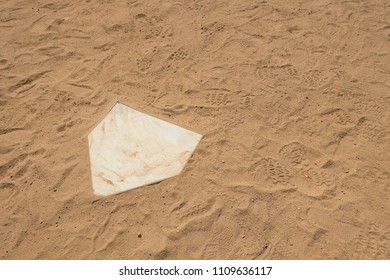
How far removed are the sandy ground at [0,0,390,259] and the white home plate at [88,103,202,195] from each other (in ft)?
0.31

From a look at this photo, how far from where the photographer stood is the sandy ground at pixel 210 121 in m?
2.93

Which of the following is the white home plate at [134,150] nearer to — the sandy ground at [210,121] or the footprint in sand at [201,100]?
the sandy ground at [210,121]

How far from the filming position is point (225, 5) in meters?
5.02

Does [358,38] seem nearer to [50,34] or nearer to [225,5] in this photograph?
[225,5]

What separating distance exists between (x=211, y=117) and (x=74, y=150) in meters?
1.44

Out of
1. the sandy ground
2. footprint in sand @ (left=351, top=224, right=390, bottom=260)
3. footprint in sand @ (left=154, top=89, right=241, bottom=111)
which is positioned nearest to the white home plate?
the sandy ground

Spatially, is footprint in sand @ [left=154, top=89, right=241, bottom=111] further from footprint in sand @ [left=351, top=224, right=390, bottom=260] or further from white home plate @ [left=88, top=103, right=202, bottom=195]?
footprint in sand @ [left=351, top=224, right=390, bottom=260]

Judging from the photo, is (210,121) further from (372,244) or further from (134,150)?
(372,244)

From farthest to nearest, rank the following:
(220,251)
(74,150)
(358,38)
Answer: (358,38)
(74,150)
(220,251)

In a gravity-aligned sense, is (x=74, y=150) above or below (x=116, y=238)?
above

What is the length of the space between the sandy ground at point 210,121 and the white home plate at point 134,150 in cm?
9

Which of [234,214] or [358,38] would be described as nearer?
[234,214]

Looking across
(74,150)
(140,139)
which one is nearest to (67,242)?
(74,150)

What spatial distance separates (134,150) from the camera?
352 cm
